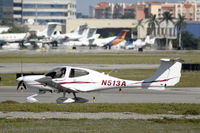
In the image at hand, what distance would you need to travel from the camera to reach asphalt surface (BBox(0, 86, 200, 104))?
2876cm

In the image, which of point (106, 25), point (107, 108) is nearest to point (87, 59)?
point (107, 108)

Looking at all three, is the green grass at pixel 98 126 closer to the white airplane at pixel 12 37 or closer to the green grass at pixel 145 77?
the green grass at pixel 145 77

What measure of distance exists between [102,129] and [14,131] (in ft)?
10.2

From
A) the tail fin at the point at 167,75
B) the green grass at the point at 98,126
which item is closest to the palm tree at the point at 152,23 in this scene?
the tail fin at the point at 167,75

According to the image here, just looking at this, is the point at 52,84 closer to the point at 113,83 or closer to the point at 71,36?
the point at 113,83

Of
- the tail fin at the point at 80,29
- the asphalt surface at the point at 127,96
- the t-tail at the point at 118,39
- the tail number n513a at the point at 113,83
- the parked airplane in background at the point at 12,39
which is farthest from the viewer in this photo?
the tail fin at the point at 80,29

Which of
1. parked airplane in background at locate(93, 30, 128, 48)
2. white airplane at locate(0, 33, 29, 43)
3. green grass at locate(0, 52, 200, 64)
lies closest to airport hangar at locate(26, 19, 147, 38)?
parked airplane in background at locate(93, 30, 128, 48)

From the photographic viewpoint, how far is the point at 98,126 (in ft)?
57.9

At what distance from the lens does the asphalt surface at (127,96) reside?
94.4 ft

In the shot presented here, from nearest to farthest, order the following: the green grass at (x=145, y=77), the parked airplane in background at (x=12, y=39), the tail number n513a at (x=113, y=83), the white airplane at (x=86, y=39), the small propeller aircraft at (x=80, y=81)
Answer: the small propeller aircraft at (x=80, y=81)
the tail number n513a at (x=113, y=83)
the green grass at (x=145, y=77)
the parked airplane in background at (x=12, y=39)
the white airplane at (x=86, y=39)

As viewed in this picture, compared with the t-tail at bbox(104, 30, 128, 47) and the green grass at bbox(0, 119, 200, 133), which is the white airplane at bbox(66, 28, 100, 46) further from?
the green grass at bbox(0, 119, 200, 133)

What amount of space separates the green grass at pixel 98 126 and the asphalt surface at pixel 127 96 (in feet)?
27.9

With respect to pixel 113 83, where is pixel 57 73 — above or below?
above

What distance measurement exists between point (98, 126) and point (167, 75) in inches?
399
